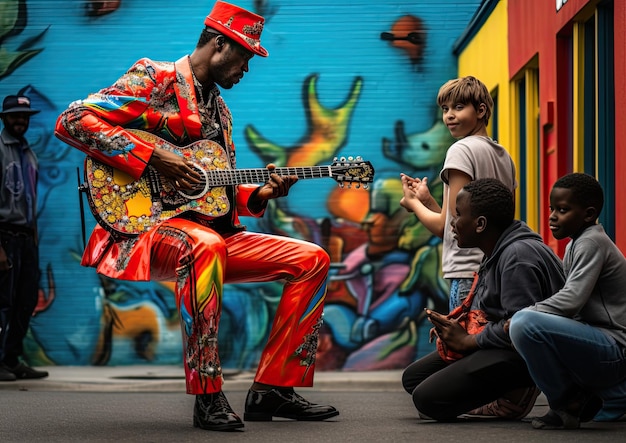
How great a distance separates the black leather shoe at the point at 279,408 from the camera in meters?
5.94

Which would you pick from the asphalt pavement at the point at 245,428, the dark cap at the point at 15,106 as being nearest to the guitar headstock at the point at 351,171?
the asphalt pavement at the point at 245,428

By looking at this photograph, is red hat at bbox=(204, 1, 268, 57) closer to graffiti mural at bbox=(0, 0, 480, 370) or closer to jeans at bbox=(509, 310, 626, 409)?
jeans at bbox=(509, 310, 626, 409)

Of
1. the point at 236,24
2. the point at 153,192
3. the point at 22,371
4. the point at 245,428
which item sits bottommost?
the point at 22,371

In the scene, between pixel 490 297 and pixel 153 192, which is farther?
pixel 153 192

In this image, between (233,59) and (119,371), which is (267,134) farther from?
(233,59)

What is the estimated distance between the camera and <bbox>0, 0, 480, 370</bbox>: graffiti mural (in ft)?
44.5

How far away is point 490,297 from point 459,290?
47 centimetres

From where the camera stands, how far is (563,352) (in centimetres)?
525

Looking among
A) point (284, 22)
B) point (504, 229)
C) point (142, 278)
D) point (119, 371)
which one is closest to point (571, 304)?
point (504, 229)

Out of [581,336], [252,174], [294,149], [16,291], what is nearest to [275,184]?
[252,174]

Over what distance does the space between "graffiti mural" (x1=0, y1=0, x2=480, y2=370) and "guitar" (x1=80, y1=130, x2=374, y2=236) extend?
25.2 ft

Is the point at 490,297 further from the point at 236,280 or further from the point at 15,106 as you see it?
the point at 15,106

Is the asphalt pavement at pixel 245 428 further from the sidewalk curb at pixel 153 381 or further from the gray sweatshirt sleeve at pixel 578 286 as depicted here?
the sidewalk curb at pixel 153 381

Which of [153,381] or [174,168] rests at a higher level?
[174,168]
